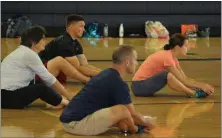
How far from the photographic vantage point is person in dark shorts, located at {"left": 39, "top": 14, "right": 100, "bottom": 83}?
6.37 metres

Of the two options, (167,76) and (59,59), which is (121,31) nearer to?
(59,59)

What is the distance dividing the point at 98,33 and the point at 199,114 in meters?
9.75

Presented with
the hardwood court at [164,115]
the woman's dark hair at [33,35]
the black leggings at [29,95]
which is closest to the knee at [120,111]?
the hardwood court at [164,115]

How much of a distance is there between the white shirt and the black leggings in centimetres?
6

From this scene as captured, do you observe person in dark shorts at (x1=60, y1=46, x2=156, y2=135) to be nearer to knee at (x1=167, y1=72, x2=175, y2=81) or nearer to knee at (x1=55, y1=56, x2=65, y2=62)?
knee at (x1=167, y1=72, x2=175, y2=81)

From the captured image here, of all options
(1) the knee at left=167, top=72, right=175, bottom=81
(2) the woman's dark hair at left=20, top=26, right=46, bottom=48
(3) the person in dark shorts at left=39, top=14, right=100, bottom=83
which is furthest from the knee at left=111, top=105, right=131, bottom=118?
(3) the person in dark shorts at left=39, top=14, right=100, bottom=83

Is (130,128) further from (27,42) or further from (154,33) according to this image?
(154,33)

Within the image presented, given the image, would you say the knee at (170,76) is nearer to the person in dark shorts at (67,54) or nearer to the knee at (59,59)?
the person in dark shorts at (67,54)

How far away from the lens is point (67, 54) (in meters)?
6.52

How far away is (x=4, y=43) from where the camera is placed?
1182 centimetres

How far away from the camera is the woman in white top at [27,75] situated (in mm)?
5062

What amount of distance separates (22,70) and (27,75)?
0.23 ft

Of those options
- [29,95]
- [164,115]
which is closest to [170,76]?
[164,115]

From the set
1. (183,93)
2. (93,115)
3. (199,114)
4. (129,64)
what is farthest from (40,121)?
(183,93)
